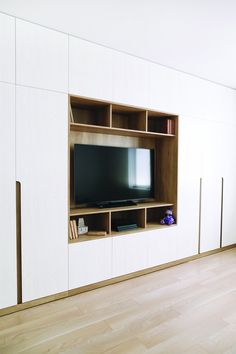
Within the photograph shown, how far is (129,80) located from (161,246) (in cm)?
206

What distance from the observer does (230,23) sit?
2158 mm

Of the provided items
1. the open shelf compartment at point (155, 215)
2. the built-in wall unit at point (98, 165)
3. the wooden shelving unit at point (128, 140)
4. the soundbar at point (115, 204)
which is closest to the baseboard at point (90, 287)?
the built-in wall unit at point (98, 165)

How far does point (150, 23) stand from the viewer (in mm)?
2162

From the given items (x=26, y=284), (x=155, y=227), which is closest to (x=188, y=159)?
(x=155, y=227)

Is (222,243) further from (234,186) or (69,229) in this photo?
(69,229)

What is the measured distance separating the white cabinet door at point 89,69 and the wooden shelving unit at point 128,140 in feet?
0.35

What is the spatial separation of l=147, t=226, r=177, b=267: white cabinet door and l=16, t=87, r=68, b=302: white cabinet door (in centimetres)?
111

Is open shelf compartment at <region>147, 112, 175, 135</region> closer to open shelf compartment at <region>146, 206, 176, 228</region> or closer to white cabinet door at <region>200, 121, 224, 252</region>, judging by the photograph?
white cabinet door at <region>200, 121, 224, 252</region>

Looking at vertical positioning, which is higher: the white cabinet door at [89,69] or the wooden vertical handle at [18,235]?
the white cabinet door at [89,69]

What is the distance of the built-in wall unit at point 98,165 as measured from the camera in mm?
2146

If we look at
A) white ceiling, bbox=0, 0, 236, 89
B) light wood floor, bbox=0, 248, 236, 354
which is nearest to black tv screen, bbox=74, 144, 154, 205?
light wood floor, bbox=0, 248, 236, 354

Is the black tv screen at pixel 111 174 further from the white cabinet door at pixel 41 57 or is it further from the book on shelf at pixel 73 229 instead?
the white cabinet door at pixel 41 57

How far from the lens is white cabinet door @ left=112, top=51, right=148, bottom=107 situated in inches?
107

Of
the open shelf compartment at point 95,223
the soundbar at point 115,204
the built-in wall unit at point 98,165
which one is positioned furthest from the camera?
the soundbar at point 115,204
